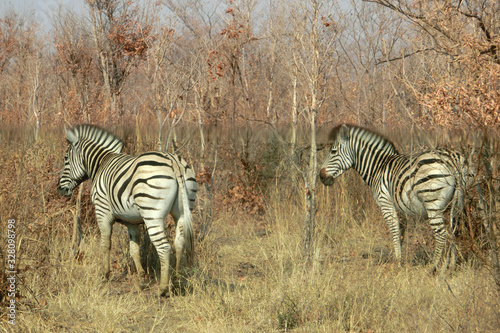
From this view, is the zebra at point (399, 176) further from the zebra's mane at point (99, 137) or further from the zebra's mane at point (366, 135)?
the zebra's mane at point (99, 137)

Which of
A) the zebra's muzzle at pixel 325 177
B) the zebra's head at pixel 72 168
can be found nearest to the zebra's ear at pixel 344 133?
the zebra's muzzle at pixel 325 177

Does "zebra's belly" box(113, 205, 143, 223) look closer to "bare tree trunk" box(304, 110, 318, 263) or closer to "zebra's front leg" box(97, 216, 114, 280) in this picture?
"zebra's front leg" box(97, 216, 114, 280)

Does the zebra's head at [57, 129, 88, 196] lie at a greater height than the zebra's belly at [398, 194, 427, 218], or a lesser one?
greater

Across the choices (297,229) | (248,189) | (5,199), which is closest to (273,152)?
(248,189)

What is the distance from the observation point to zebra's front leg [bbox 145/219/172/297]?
504 centimetres

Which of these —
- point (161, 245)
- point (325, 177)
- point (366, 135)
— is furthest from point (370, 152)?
point (161, 245)

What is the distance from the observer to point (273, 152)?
404 inches

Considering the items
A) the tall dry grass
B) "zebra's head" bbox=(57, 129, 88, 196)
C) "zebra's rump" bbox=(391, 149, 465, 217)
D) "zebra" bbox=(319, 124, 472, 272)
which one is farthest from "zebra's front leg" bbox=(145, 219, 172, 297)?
"zebra's rump" bbox=(391, 149, 465, 217)

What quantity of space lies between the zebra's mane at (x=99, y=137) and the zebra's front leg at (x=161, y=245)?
67.5 inches

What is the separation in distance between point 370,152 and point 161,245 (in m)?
3.24

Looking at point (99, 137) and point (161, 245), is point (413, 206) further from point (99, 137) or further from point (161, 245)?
point (99, 137)

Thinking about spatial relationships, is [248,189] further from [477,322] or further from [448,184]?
[477,322]

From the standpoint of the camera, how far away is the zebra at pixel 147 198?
16.5ft

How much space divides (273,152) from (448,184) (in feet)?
16.3
